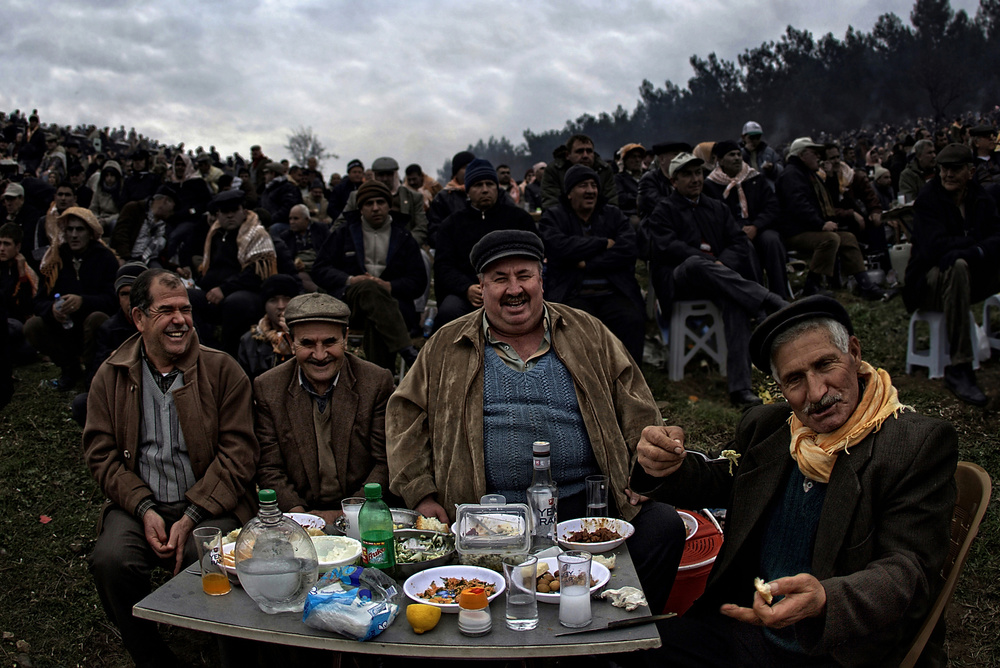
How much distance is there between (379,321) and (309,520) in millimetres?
3410

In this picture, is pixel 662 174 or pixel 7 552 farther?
pixel 662 174

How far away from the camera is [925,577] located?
2119 millimetres

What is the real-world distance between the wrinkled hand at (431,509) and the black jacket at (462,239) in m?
3.41

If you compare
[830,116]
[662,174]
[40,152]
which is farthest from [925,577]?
[830,116]

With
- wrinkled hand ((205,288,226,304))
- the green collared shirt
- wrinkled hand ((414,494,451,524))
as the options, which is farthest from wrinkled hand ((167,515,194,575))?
wrinkled hand ((205,288,226,304))

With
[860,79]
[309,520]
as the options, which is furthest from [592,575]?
[860,79]

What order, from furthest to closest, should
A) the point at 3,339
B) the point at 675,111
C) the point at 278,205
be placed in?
the point at 675,111
the point at 278,205
the point at 3,339

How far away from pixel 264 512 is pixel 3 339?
5.96 metres

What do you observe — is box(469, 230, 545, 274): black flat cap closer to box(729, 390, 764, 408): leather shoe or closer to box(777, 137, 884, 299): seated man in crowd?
box(729, 390, 764, 408): leather shoe

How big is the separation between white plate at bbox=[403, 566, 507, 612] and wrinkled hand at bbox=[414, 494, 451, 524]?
26.8 inches

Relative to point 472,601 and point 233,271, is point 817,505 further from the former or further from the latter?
point 233,271

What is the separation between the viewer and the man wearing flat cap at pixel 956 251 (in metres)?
6.13

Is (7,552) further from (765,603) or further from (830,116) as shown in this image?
(830,116)

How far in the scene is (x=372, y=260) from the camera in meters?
6.91
